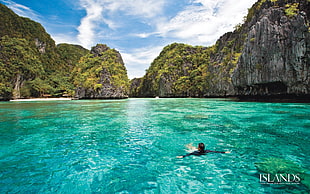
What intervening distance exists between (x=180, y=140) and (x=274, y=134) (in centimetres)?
491

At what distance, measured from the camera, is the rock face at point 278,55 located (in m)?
21.7

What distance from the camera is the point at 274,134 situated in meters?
7.88

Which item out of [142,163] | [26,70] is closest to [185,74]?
[26,70]

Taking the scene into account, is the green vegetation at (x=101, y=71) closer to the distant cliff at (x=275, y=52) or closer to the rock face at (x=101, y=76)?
the rock face at (x=101, y=76)

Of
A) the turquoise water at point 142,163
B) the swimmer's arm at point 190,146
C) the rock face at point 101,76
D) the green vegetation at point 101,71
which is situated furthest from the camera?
the green vegetation at point 101,71

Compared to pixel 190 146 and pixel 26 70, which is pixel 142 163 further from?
pixel 26 70

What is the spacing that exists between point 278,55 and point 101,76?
60878 millimetres

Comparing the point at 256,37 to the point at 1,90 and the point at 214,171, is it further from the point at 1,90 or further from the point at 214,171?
the point at 1,90

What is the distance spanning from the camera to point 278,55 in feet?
79.6

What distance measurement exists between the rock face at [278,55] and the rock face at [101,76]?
50457 millimetres

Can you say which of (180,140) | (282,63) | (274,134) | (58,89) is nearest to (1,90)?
(58,89)

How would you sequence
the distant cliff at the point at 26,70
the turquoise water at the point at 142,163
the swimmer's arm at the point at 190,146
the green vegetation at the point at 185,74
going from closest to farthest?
the turquoise water at the point at 142,163, the swimmer's arm at the point at 190,146, the distant cliff at the point at 26,70, the green vegetation at the point at 185,74

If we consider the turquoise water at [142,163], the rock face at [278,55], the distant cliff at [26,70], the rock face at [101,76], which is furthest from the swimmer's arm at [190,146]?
the distant cliff at [26,70]

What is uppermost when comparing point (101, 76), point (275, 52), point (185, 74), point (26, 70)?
point (26, 70)
